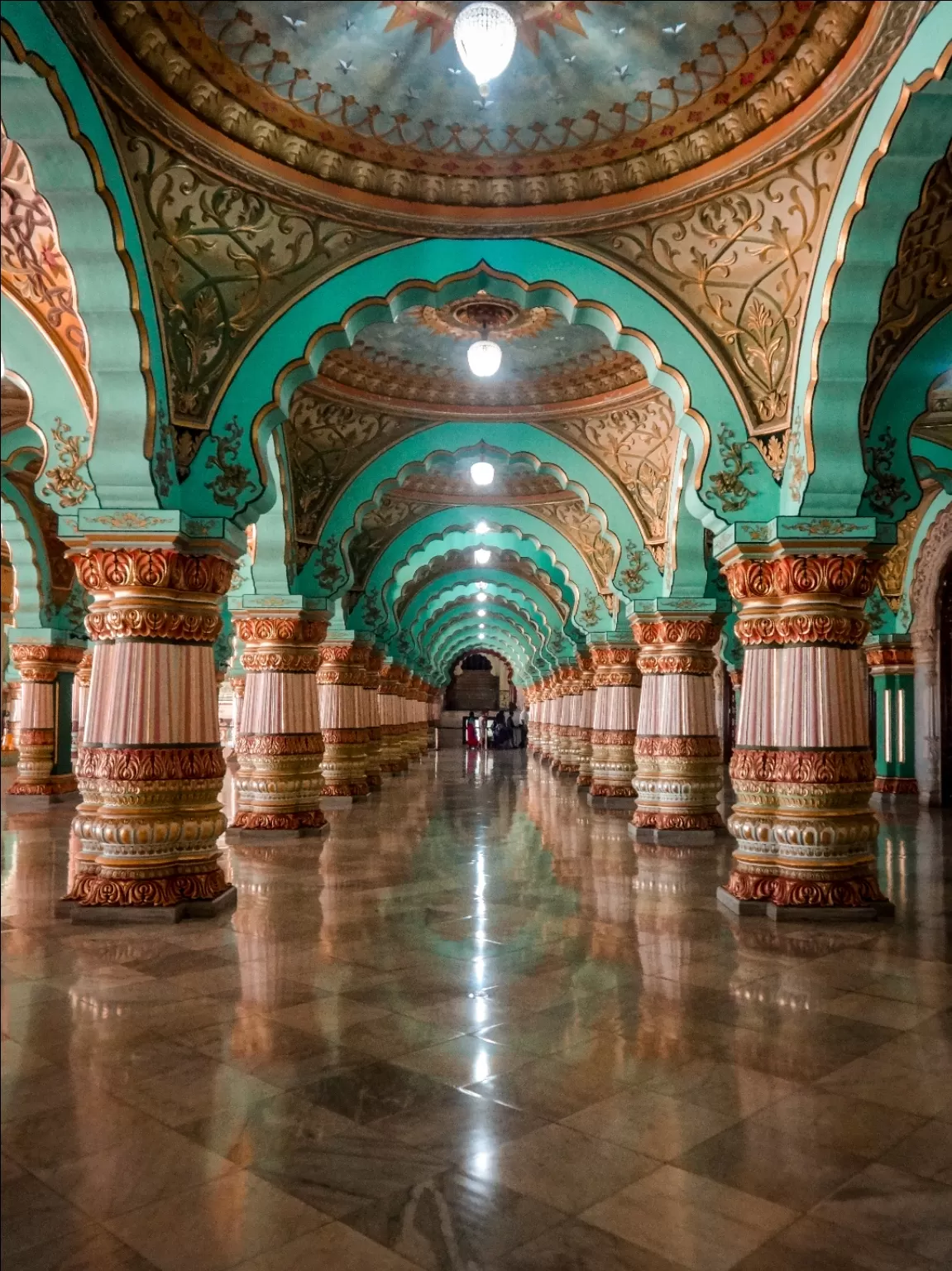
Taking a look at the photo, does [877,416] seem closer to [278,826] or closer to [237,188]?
[237,188]

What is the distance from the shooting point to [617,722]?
1566cm

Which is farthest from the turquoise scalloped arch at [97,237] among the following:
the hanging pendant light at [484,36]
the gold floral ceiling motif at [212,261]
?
the hanging pendant light at [484,36]

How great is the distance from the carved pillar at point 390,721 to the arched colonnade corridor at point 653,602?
1104 cm

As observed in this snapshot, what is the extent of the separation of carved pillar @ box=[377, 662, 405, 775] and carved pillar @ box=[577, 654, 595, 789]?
436cm

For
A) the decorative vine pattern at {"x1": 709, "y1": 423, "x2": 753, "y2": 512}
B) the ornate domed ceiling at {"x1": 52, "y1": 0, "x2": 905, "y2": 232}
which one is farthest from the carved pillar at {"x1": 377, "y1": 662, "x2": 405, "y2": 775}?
the ornate domed ceiling at {"x1": 52, "y1": 0, "x2": 905, "y2": 232}

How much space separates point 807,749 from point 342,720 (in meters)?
10.0

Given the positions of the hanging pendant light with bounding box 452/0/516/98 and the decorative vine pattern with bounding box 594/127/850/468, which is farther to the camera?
the decorative vine pattern with bounding box 594/127/850/468

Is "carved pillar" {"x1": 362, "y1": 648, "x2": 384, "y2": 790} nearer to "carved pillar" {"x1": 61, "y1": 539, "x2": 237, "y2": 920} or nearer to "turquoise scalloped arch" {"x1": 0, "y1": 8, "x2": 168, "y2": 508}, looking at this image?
"carved pillar" {"x1": 61, "y1": 539, "x2": 237, "y2": 920}

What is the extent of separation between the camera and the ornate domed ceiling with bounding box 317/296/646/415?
31.1 feet

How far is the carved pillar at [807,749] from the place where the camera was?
23.0 feet

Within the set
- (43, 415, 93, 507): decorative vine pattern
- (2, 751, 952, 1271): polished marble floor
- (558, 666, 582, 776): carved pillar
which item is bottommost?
(2, 751, 952, 1271): polished marble floor

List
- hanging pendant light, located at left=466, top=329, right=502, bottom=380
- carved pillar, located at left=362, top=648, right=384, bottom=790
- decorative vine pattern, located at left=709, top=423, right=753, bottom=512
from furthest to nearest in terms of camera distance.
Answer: carved pillar, located at left=362, top=648, right=384, bottom=790, hanging pendant light, located at left=466, top=329, right=502, bottom=380, decorative vine pattern, located at left=709, top=423, right=753, bottom=512

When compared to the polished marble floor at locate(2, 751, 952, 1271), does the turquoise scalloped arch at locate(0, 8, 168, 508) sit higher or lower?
higher

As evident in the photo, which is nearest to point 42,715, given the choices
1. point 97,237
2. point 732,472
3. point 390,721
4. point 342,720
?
point 342,720
